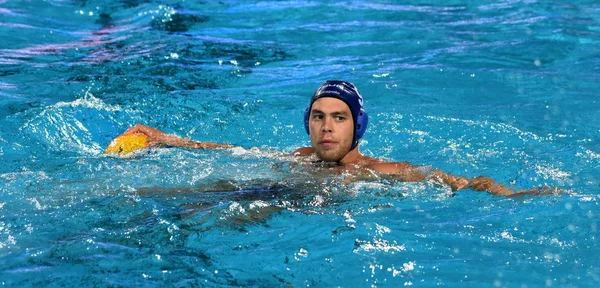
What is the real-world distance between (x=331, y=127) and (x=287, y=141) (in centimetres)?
167

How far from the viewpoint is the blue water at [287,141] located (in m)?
4.43

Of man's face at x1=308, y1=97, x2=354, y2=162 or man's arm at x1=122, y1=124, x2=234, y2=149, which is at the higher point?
man's face at x1=308, y1=97, x2=354, y2=162

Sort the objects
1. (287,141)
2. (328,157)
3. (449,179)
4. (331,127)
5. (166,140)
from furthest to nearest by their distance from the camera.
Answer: (287,141), (166,140), (328,157), (331,127), (449,179)

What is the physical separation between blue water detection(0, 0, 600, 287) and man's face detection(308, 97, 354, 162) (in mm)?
181

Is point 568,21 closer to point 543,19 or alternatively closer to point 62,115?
point 543,19

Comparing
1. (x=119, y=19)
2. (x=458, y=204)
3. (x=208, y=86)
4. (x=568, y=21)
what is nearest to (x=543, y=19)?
(x=568, y=21)

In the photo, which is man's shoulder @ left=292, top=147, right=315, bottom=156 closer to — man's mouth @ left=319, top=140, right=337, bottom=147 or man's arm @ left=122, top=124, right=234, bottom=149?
man's mouth @ left=319, top=140, right=337, bottom=147

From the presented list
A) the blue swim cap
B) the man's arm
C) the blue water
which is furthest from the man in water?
the man's arm

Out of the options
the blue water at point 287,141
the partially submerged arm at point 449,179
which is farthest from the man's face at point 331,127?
the partially submerged arm at point 449,179

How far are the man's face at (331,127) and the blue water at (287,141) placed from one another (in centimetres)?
18

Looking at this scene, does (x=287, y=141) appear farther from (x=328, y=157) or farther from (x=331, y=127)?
(x=331, y=127)

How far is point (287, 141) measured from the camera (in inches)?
302

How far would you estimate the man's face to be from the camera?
6.05 meters

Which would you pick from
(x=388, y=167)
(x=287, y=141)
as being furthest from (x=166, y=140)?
(x=388, y=167)
